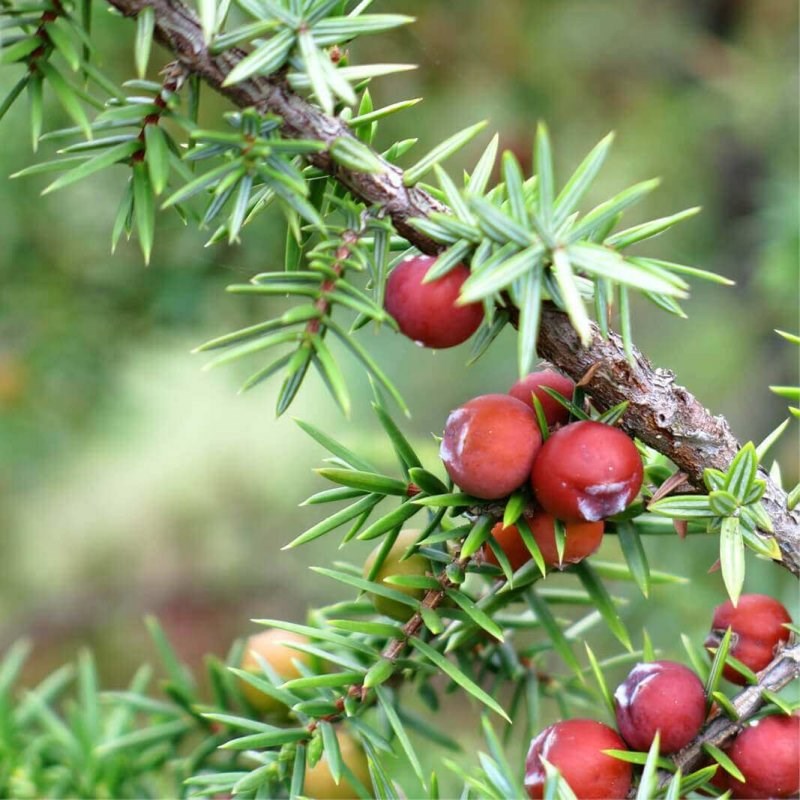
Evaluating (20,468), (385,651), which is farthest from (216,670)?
(20,468)

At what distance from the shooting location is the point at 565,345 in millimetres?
424

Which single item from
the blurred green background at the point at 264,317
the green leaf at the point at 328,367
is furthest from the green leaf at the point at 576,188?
the blurred green background at the point at 264,317

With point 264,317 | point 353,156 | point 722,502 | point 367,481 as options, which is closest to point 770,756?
point 722,502

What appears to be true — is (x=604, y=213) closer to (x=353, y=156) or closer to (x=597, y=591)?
(x=353, y=156)

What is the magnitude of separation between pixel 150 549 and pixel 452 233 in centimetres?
194

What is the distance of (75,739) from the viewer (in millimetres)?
721

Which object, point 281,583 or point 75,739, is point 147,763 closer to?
point 75,739

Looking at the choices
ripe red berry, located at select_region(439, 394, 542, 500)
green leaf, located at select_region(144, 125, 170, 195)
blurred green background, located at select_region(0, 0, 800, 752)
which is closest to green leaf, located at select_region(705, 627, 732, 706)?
ripe red berry, located at select_region(439, 394, 542, 500)

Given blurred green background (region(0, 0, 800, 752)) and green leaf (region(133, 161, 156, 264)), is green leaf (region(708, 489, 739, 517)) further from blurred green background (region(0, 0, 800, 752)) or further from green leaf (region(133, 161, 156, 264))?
blurred green background (region(0, 0, 800, 752))

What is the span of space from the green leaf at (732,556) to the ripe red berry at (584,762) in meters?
0.10

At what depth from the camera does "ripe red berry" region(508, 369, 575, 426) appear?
0.47 m

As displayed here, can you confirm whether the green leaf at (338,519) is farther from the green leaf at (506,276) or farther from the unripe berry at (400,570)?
the green leaf at (506,276)

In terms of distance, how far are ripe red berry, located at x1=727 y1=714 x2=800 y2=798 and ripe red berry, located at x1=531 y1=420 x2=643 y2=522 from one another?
134mm

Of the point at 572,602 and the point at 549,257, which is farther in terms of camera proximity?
the point at 572,602
